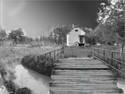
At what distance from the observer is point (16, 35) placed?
136 ft

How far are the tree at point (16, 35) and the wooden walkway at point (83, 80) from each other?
31964 mm

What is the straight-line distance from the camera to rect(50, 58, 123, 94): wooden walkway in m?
7.26

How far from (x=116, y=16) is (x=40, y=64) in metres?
7.99

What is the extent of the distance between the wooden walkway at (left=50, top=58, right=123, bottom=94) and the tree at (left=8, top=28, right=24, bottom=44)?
32.0m

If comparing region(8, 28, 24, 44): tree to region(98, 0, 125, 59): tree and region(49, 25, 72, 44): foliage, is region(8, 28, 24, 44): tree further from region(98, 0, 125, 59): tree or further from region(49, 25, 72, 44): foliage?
region(98, 0, 125, 59): tree

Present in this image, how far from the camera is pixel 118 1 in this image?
16.1 metres

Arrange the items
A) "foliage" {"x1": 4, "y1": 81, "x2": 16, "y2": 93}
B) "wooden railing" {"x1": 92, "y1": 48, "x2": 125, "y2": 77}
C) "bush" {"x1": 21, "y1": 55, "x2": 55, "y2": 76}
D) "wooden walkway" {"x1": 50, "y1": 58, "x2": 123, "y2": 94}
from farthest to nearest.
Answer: "bush" {"x1": 21, "y1": 55, "x2": 55, "y2": 76} → "foliage" {"x1": 4, "y1": 81, "x2": 16, "y2": 93} → "wooden railing" {"x1": 92, "y1": 48, "x2": 125, "y2": 77} → "wooden walkway" {"x1": 50, "y1": 58, "x2": 123, "y2": 94}

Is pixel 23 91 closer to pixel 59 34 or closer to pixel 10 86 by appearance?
pixel 10 86

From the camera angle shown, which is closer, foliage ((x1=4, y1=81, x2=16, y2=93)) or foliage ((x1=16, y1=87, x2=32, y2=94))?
foliage ((x1=16, y1=87, x2=32, y2=94))

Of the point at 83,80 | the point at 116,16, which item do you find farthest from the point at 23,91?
the point at 116,16

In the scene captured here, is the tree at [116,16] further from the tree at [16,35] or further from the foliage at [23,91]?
the tree at [16,35]

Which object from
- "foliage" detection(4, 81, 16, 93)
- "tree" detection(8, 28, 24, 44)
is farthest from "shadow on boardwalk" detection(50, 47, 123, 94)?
"tree" detection(8, 28, 24, 44)

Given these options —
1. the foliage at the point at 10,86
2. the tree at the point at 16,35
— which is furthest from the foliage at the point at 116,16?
the tree at the point at 16,35

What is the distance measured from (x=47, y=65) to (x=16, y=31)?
109 ft
